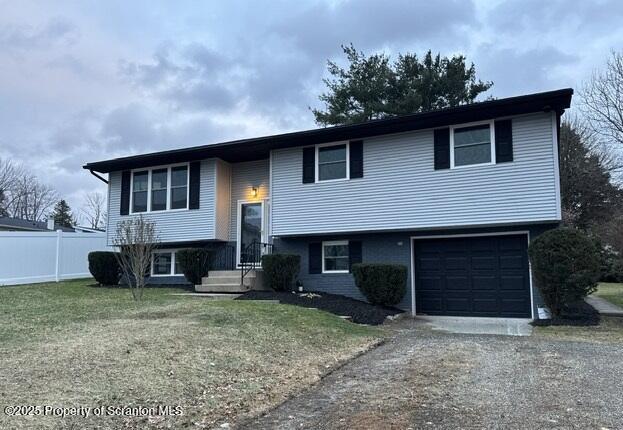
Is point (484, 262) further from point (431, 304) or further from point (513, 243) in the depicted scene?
point (431, 304)

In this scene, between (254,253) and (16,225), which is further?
(16,225)

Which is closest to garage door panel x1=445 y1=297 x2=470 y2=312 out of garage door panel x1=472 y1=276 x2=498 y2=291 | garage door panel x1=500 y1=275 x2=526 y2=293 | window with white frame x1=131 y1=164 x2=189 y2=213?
garage door panel x1=472 y1=276 x2=498 y2=291

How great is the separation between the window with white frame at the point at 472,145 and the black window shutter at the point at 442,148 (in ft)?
0.41

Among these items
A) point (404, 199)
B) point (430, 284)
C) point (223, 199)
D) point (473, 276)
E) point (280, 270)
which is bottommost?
point (430, 284)

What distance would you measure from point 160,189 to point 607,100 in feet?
68.3

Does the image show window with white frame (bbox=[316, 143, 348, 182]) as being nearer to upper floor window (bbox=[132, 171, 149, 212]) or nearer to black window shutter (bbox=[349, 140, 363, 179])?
black window shutter (bbox=[349, 140, 363, 179])

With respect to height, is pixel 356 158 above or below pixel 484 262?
above

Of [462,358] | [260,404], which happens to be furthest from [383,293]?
[260,404]

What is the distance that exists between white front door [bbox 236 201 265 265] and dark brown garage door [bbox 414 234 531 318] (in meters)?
5.12

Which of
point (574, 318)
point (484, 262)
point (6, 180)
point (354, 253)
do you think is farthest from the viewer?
point (6, 180)

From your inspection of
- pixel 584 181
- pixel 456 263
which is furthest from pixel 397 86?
pixel 456 263

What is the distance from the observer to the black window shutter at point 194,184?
1616 centimetres

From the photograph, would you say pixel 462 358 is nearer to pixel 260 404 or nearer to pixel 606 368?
pixel 606 368

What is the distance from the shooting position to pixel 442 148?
12.9 meters
